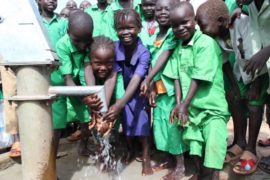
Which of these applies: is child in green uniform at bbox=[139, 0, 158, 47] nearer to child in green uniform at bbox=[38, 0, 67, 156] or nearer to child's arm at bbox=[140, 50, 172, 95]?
child's arm at bbox=[140, 50, 172, 95]

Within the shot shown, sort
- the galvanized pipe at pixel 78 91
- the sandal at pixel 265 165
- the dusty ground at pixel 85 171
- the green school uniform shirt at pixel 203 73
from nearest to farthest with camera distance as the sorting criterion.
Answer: the galvanized pipe at pixel 78 91
the green school uniform shirt at pixel 203 73
the sandal at pixel 265 165
the dusty ground at pixel 85 171

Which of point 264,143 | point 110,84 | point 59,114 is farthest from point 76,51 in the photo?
point 264,143

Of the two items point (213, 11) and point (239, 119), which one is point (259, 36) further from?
point (239, 119)

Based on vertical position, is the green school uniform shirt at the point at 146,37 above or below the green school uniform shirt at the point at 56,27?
below

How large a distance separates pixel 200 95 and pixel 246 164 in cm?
60

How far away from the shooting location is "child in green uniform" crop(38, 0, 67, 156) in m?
3.04

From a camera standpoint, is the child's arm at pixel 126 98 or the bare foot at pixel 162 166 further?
the bare foot at pixel 162 166

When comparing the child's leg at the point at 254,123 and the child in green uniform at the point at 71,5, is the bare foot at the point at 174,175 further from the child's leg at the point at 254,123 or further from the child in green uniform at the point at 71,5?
the child in green uniform at the point at 71,5

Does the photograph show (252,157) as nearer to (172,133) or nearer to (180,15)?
(172,133)

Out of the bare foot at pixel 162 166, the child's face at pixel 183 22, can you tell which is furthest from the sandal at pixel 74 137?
the child's face at pixel 183 22

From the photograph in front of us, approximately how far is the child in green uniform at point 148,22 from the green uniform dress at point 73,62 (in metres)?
0.59

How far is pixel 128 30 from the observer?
9.48 feet

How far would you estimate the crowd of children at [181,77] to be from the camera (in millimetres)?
2561

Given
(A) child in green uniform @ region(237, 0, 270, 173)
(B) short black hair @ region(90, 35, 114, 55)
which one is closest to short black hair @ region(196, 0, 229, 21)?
(A) child in green uniform @ region(237, 0, 270, 173)
